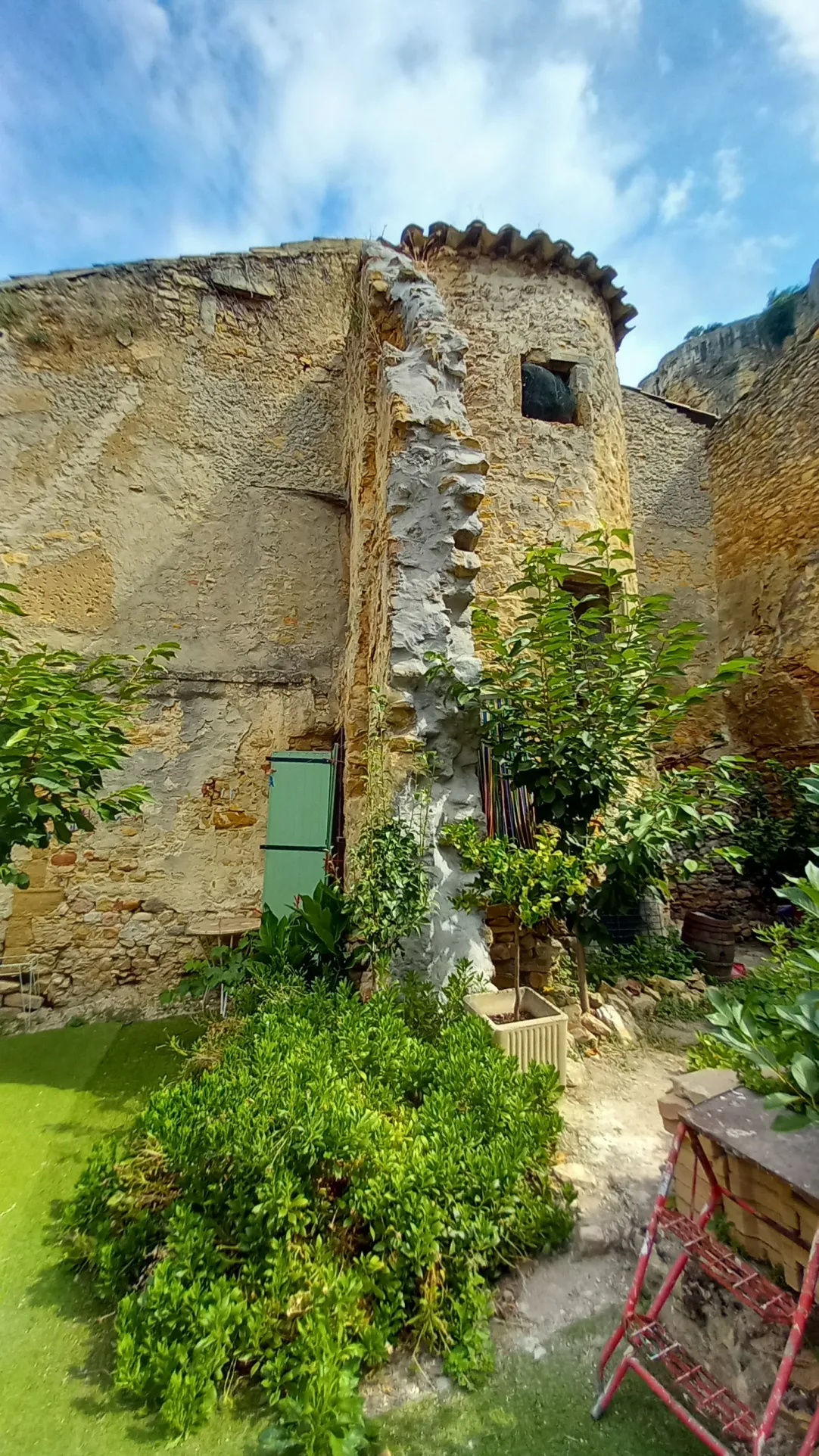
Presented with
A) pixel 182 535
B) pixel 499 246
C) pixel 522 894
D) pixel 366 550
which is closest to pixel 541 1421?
pixel 522 894

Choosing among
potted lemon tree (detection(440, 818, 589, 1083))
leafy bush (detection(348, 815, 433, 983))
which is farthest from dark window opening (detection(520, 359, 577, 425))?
leafy bush (detection(348, 815, 433, 983))

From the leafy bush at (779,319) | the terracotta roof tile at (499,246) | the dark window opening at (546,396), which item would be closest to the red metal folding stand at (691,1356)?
the dark window opening at (546,396)

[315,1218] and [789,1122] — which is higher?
[789,1122]

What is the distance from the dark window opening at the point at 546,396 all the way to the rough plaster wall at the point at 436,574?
204 centimetres

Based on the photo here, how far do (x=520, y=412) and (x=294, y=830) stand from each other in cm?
439

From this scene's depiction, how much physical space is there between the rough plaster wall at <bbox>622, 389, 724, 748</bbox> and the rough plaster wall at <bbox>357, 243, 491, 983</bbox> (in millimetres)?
5747

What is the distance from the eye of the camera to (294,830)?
16.6 ft

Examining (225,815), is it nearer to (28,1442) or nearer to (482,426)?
(28,1442)

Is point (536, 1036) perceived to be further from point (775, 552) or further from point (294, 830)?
point (775, 552)

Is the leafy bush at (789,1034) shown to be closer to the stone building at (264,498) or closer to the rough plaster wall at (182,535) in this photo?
the stone building at (264,498)

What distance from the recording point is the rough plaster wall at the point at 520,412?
5750 mm

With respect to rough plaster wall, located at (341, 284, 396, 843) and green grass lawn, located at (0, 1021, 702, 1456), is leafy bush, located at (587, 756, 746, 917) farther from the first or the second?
green grass lawn, located at (0, 1021, 702, 1456)

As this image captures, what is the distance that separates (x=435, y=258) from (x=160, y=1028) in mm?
7120

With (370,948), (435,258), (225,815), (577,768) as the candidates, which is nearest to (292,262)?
(435,258)
